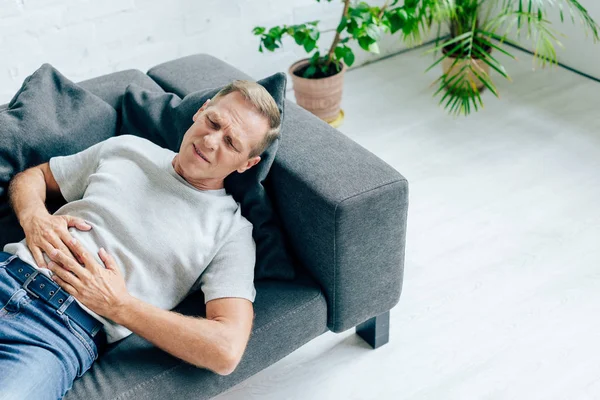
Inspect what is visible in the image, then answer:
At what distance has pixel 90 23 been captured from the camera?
8.80ft

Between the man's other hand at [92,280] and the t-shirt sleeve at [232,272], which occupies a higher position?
the man's other hand at [92,280]

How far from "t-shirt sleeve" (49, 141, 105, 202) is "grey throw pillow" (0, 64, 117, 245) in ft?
0.27

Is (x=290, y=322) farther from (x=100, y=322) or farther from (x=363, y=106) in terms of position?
(x=363, y=106)

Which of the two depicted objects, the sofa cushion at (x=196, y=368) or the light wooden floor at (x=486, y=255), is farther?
the light wooden floor at (x=486, y=255)

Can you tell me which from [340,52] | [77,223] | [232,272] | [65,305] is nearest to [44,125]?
[77,223]

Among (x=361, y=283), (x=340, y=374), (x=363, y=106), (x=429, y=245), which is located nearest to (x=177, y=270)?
(x=361, y=283)

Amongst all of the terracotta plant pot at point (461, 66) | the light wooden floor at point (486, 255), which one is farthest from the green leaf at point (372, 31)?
the terracotta plant pot at point (461, 66)

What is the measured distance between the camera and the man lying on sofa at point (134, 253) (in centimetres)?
143

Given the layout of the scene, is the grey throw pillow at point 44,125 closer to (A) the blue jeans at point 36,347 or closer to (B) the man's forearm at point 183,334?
(A) the blue jeans at point 36,347

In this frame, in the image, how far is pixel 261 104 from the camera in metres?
1.65

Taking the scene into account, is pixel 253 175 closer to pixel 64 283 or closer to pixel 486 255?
pixel 64 283

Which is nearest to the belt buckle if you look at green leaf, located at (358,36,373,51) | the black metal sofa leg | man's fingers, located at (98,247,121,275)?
man's fingers, located at (98,247,121,275)

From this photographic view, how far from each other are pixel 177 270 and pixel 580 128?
201cm

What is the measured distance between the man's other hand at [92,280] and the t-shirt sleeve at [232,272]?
183 millimetres
